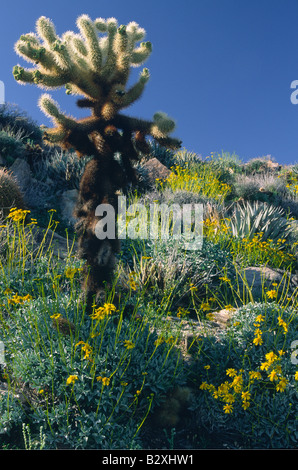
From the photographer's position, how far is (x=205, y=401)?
4.21m

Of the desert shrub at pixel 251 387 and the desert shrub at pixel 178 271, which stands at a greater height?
the desert shrub at pixel 178 271

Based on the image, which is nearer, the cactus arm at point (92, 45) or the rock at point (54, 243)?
the cactus arm at point (92, 45)

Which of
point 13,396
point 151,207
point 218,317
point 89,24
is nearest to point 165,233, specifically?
point 151,207

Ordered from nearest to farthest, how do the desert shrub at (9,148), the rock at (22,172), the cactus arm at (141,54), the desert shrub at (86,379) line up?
Result: 1. the desert shrub at (86,379)
2. the cactus arm at (141,54)
3. the rock at (22,172)
4. the desert shrub at (9,148)

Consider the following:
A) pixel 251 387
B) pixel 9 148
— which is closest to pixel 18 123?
pixel 9 148

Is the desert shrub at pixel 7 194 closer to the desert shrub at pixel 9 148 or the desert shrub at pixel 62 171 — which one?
the desert shrub at pixel 62 171

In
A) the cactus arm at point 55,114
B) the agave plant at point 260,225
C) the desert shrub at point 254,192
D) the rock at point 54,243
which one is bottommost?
the rock at point 54,243

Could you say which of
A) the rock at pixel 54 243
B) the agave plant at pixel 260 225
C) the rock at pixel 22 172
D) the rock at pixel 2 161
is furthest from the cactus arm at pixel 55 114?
the rock at pixel 2 161

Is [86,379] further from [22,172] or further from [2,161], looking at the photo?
[2,161]

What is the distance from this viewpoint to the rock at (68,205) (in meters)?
9.87

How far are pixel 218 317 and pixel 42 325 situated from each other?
2.28 m

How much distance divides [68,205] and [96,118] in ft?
17.9

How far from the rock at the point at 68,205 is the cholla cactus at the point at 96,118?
188 inches

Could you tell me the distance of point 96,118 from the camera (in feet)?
16.7
